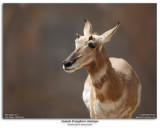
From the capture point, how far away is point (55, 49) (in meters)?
10.0

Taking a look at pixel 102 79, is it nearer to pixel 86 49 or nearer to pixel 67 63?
pixel 86 49

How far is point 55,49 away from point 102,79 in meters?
3.81

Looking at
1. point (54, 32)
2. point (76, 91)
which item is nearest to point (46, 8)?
point (54, 32)

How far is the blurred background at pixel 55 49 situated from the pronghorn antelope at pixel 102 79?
6.46 feet

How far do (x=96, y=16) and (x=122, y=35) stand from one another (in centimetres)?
82

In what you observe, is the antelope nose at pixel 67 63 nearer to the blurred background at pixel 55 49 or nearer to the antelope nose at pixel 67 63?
the antelope nose at pixel 67 63

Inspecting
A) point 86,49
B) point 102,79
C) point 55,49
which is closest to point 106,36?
point 86,49

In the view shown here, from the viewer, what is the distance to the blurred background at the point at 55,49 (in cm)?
920

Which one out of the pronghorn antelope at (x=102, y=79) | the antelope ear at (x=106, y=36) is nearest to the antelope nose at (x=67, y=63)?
the pronghorn antelope at (x=102, y=79)

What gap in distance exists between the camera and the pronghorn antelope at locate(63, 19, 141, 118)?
6219 millimetres

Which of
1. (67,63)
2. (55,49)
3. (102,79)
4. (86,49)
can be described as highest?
(55,49)

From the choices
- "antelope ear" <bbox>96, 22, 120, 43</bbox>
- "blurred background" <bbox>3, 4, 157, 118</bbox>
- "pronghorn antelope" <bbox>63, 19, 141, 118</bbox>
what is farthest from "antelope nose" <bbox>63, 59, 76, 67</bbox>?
"blurred background" <bbox>3, 4, 157, 118</bbox>

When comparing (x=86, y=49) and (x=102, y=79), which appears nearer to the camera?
(x=86, y=49)

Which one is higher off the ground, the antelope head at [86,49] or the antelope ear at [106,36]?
the antelope ear at [106,36]
